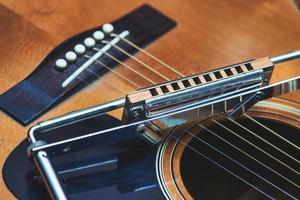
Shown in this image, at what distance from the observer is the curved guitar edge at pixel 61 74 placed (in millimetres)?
806

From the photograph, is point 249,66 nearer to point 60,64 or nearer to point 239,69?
point 239,69

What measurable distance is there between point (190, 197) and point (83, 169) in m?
0.13

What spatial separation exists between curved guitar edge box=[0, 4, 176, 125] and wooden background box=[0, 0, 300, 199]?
0.01 m

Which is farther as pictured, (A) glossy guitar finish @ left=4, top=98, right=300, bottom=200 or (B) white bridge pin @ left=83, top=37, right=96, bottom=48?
(B) white bridge pin @ left=83, top=37, right=96, bottom=48

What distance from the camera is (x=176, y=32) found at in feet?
3.06

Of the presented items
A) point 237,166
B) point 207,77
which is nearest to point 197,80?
point 207,77

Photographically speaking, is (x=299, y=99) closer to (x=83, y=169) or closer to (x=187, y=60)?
(x=187, y=60)

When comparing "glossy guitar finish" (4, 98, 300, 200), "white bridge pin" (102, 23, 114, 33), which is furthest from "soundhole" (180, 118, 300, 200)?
"white bridge pin" (102, 23, 114, 33)

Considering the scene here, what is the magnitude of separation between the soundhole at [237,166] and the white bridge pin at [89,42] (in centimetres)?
20

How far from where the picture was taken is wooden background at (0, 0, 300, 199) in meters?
0.85

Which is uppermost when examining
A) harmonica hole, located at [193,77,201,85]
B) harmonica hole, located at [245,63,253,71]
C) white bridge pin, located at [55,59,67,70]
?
white bridge pin, located at [55,59,67,70]

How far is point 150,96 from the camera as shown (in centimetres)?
74

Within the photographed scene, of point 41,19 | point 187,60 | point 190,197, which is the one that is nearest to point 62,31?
point 41,19

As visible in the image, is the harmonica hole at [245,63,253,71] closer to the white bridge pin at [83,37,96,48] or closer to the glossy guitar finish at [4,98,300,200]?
the glossy guitar finish at [4,98,300,200]
